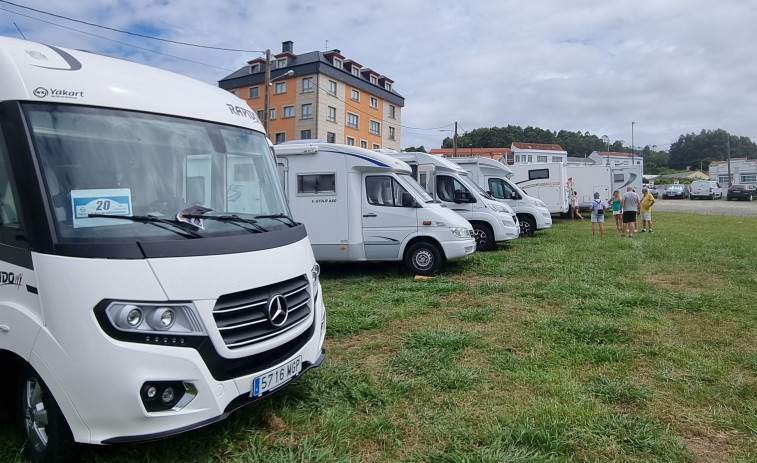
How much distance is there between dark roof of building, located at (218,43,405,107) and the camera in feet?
146

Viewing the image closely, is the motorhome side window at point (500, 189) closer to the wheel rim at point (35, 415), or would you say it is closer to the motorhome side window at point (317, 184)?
the motorhome side window at point (317, 184)

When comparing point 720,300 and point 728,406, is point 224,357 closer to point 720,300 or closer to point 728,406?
point 728,406

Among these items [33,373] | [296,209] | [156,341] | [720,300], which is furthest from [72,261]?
[720,300]

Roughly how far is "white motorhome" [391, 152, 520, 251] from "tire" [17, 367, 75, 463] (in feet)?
32.5

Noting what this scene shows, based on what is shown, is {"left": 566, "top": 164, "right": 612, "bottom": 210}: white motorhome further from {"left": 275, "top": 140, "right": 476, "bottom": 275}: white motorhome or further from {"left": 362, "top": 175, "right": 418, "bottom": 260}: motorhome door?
{"left": 362, "top": 175, "right": 418, "bottom": 260}: motorhome door

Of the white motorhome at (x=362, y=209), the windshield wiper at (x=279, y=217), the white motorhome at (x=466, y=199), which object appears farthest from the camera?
the white motorhome at (x=466, y=199)

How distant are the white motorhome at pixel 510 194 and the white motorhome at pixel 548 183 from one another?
656cm

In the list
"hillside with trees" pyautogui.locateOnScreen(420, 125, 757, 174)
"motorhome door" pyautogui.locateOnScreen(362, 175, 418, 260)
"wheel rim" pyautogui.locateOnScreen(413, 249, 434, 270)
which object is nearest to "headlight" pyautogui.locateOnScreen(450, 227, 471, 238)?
"wheel rim" pyautogui.locateOnScreen(413, 249, 434, 270)

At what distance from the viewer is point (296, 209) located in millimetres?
9266

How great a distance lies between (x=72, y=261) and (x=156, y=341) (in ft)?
2.08

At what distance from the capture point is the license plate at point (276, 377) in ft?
9.98

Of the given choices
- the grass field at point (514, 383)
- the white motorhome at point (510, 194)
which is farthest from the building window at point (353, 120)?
the grass field at point (514, 383)

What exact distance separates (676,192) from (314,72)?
132 feet

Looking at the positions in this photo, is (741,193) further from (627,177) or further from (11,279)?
(11,279)
